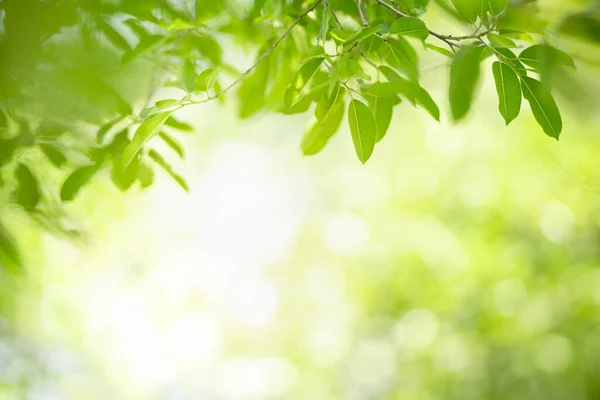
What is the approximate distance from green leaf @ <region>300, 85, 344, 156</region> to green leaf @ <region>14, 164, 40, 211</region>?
0.47 m

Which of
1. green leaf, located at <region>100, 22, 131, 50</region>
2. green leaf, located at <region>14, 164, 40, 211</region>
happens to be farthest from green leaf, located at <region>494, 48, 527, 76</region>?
green leaf, located at <region>14, 164, 40, 211</region>

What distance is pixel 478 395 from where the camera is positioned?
10.8ft

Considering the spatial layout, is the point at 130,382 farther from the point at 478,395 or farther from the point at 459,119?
the point at 459,119

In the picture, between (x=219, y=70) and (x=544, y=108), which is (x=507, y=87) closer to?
(x=544, y=108)

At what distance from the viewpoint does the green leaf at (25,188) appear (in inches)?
33.2

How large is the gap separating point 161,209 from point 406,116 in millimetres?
2386

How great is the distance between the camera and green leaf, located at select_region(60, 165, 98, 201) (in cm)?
83

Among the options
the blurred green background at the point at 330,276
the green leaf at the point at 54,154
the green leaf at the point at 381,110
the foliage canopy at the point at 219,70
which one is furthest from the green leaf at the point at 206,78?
the blurred green background at the point at 330,276

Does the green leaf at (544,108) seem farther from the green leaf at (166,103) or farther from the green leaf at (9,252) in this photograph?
the green leaf at (9,252)

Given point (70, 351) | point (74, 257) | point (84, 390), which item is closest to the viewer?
point (74, 257)

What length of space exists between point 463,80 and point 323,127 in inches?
10.7

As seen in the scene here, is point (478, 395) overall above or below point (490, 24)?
below

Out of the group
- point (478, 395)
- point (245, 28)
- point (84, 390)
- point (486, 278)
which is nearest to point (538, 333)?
point (486, 278)

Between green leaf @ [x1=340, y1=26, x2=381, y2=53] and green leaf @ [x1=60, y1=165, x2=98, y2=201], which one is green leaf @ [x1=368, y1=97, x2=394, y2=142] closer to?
green leaf @ [x1=340, y1=26, x2=381, y2=53]
